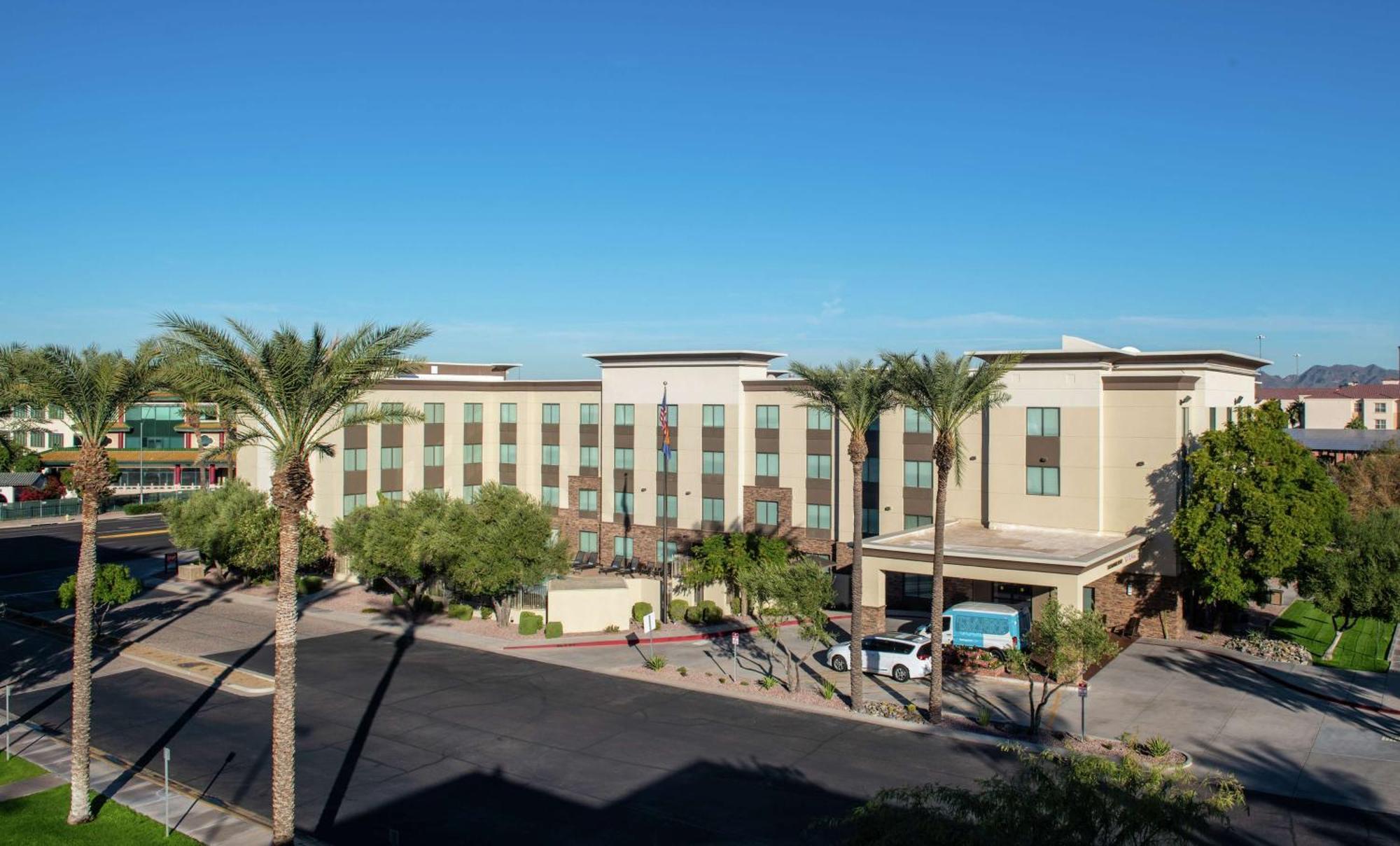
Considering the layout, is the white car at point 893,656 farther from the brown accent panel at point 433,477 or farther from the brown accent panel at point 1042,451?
the brown accent panel at point 433,477

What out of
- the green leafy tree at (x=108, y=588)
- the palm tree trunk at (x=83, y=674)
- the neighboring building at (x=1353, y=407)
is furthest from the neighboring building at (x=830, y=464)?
the neighboring building at (x=1353, y=407)

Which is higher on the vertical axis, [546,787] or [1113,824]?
[1113,824]

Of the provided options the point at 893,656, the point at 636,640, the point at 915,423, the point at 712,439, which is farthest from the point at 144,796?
the point at 915,423

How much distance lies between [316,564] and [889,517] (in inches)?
1268

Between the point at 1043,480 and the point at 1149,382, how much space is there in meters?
6.13

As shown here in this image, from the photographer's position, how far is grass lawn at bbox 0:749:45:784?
23.4 m

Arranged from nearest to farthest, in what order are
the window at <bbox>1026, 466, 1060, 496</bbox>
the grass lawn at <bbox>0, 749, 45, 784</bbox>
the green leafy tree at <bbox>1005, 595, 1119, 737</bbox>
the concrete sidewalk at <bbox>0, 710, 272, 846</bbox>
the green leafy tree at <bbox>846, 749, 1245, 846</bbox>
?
the green leafy tree at <bbox>846, 749, 1245, 846</bbox> < the concrete sidewalk at <bbox>0, 710, 272, 846</bbox> < the grass lawn at <bbox>0, 749, 45, 784</bbox> < the green leafy tree at <bbox>1005, 595, 1119, 737</bbox> < the window at <bbox>1026, 466, 1060, 496</bbox>

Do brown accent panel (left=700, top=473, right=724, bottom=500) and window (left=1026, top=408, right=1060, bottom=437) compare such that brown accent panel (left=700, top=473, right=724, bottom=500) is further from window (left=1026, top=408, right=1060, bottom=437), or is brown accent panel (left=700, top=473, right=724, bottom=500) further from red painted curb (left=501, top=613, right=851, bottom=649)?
window (left=1026, top=408, right=1060, bottom=437)

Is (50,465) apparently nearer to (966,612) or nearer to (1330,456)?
(966,612)

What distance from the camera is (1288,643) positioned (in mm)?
Answer: 37719

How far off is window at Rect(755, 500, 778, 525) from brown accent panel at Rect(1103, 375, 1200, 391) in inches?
702

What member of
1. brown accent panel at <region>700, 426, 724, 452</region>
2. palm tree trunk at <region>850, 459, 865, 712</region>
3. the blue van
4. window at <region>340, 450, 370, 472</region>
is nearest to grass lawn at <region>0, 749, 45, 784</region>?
palm tree trunk at <region>850, 459, 865, 712</region>

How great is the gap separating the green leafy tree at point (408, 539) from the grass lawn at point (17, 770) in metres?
18.4

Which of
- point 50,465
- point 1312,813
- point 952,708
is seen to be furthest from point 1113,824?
point 50,465
